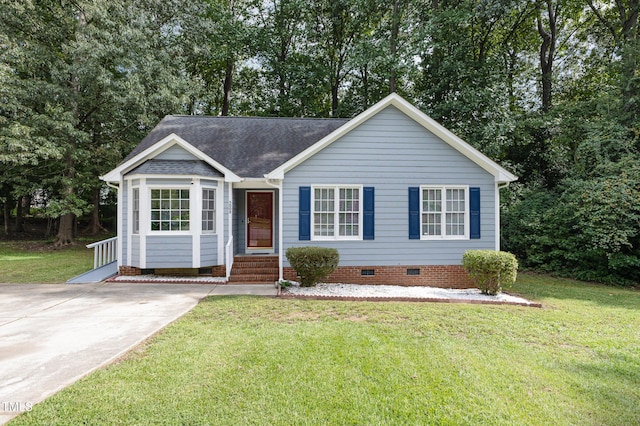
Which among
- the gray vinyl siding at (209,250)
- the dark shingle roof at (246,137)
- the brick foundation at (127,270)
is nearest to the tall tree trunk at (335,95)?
the dark shingle roof at (246,137)

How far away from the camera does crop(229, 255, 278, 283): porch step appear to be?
31.5 ft

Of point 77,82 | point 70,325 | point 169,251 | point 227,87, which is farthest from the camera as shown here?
point 227,87

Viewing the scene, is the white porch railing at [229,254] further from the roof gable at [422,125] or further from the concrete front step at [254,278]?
the roof gable at [422,125]

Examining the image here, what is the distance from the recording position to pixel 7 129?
14.1 m

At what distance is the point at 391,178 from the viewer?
31.3ft

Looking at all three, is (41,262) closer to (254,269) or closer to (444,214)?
(254,269)

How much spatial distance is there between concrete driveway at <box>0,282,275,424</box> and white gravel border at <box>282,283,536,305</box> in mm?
1130

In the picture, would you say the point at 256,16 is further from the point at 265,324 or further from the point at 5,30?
the point at 265,324

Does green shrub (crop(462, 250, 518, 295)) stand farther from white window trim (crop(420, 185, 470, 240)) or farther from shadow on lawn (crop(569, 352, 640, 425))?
shadow on lawn (crop(569, 352, 640, 425))

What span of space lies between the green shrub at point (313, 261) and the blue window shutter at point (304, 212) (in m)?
0.89

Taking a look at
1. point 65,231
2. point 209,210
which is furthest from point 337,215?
point 65,231

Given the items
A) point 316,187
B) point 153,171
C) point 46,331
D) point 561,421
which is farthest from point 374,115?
point 46,331

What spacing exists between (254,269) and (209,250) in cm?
145

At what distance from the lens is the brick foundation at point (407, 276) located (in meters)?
9.47
